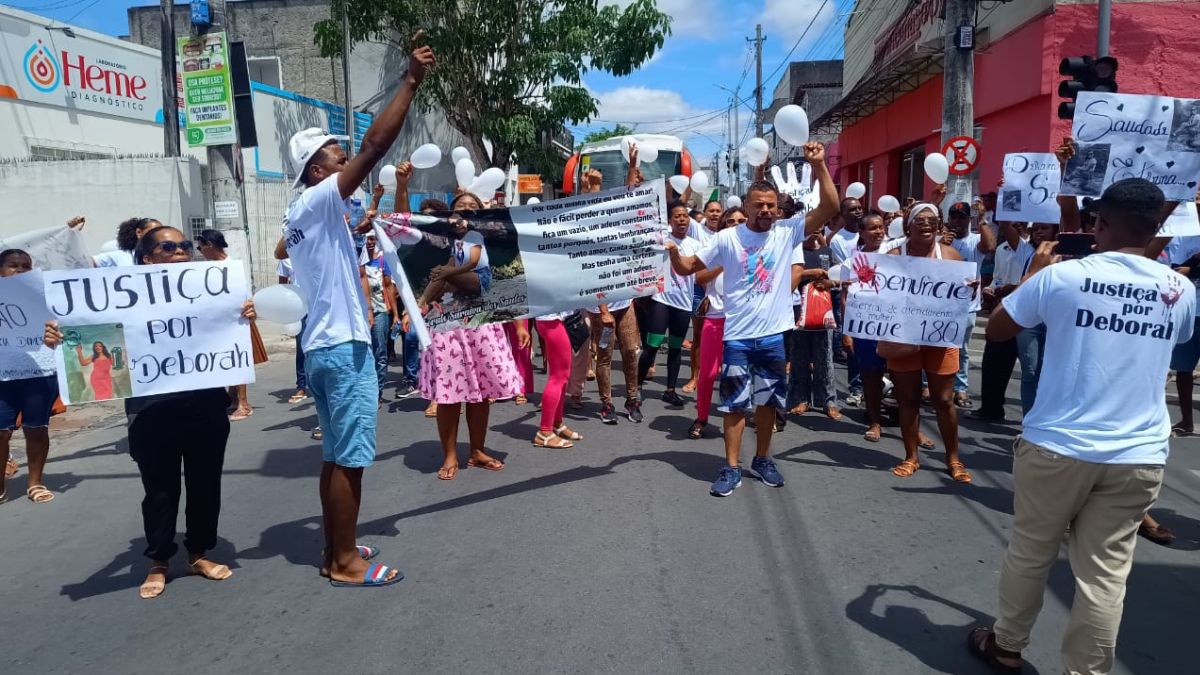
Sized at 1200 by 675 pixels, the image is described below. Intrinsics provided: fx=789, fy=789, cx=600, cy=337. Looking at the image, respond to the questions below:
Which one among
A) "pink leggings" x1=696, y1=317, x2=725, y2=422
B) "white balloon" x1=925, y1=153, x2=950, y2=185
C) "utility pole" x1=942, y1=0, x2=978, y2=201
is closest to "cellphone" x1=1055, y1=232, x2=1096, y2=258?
"pink leggings" x1=696, y1=317, x2=725, y2=422

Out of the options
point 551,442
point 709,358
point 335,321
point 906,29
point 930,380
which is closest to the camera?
point 335,321

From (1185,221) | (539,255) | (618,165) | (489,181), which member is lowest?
(539,255)

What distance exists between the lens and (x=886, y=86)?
19453 millimetres

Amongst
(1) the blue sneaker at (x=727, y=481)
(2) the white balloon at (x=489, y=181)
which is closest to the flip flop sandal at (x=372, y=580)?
(1) the blue sneaker at (x=727, y=481)

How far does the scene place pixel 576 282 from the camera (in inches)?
190

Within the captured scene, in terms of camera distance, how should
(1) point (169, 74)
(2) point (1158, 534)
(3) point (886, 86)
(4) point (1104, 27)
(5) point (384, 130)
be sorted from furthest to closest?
1. (3) point (886, 86)
2. (1) point (169, 74)
3. (4) point (1104, 27)
4. (2) point (1158, 534)
5. (5) point (384, 130)

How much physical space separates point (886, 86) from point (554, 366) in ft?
54.4

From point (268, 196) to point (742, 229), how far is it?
12482 millimetres

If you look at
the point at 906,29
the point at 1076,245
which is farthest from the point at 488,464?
the point at 906,29

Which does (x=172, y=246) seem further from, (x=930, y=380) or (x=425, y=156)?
(x=930, y=380)

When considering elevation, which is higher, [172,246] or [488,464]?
[172,246]

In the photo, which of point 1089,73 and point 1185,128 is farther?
point 1089,73

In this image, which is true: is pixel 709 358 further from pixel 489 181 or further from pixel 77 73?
pixel 77 73

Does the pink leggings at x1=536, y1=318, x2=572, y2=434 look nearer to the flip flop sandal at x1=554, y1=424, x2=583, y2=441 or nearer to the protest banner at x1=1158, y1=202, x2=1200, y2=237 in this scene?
the flip flop sandal at x1=554, y1=424, x2=583, y2=441
